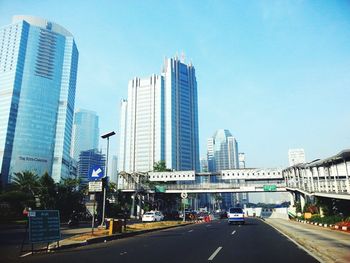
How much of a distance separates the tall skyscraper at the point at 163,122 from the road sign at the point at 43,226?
15726 centimetres

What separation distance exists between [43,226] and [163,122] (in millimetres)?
164509

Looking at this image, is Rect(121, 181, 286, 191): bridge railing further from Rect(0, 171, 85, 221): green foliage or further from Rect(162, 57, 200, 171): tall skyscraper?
Rect(162, 57, 200, 171): tall skyscraper

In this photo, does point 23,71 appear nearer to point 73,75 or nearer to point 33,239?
point 73,75

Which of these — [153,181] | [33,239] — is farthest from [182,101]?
[33,239]

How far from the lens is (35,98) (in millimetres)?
146625

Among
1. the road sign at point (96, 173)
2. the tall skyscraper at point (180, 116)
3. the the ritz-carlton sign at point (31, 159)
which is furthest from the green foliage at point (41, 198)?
the tall skyscraper at point (180, 116)

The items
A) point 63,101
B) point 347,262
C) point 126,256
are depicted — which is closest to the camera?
point 347,262

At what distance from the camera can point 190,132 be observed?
189000 mm

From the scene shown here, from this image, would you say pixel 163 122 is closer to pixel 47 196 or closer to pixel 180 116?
pixel 180 116

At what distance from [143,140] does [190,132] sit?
31.2 metres

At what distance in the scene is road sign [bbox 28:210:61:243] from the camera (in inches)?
466

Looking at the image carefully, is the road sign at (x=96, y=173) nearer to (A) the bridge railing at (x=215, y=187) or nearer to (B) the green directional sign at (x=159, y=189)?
(A) the bridge railing at (x=215, y=187)

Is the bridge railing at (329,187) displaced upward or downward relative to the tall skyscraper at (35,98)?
downward

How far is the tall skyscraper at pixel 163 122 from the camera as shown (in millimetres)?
174875
